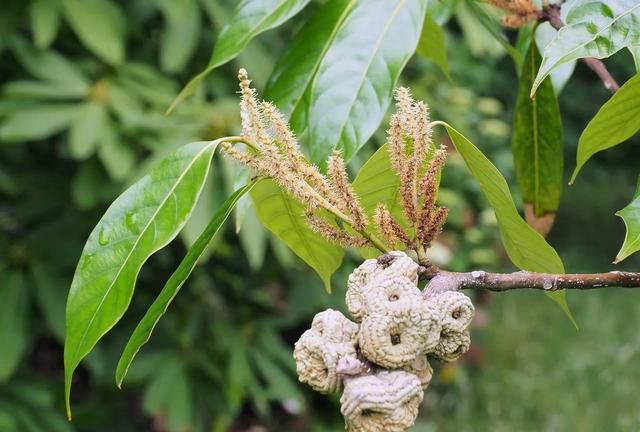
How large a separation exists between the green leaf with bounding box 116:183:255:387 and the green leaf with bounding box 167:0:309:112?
0.72 ft

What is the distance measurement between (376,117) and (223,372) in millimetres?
2313

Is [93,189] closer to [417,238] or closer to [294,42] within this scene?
[294,42]

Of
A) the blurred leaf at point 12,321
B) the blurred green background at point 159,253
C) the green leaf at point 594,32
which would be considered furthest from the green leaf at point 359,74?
the blurred leaf at point 12,321

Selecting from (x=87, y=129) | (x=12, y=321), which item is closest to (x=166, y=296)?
(x=87, y=129)

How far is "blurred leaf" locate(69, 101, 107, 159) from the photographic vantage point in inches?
89.8

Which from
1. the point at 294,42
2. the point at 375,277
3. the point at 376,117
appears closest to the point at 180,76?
the point at 294,42

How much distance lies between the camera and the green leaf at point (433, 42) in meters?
1.07

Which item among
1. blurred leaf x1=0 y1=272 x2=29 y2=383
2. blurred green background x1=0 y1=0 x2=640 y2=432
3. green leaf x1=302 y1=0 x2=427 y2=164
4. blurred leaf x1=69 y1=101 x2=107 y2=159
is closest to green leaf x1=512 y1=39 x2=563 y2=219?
green leaf x1=302 y1=0 x2=427 y2=164

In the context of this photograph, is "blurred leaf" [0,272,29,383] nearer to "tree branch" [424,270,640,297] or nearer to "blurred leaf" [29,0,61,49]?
"blurred leaf" [29,0,61,49]

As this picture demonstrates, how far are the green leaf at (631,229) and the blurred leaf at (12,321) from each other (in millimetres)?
2109

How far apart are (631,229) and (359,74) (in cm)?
28

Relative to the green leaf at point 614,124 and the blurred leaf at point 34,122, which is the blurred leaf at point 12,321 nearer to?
the blurred leaf at point 34,122

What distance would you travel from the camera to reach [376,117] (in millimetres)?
819

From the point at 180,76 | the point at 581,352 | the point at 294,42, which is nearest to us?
the point at 294,42
